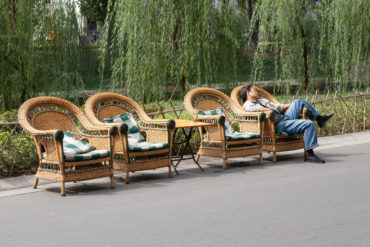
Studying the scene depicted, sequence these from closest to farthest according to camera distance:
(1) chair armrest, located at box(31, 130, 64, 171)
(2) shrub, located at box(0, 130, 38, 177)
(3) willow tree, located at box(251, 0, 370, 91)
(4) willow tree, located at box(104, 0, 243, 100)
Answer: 1. (1) chair armrest, located at box(31, 130, 64, 171)
2. (2) shrub, located at box(0, 130, 38, 177)
3. (4) willow tree, located at box(104, 0, 243, 100)
4. (3) willow tree, located at box(251, 0, 370, 91)

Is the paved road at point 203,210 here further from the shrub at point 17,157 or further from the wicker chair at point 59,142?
the shrub at point 17,157

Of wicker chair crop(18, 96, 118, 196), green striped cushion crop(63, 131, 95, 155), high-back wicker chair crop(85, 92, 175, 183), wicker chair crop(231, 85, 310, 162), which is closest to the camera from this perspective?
wicker chair crop(18, 96, 118, 196)

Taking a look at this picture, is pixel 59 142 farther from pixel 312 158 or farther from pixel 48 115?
pixel 312 158

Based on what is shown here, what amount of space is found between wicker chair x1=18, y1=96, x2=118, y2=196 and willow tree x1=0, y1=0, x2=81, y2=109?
4.33 m

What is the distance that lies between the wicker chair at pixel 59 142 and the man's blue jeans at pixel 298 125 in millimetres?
3107

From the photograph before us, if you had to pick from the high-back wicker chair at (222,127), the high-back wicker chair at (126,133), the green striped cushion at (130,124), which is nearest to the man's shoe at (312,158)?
the high-back wicker chair at (222,127)

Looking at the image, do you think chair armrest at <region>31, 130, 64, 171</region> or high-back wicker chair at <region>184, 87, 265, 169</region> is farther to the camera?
high-back wicker chair at <region>184, 87, 265, 169</region>

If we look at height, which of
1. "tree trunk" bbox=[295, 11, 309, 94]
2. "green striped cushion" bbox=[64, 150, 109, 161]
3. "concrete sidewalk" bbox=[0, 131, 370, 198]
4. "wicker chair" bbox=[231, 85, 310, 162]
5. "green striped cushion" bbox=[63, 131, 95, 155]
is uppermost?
"tree trunk" bbox=[295, 11, 309, 94]

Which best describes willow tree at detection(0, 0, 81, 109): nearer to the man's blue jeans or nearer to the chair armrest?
the chair armrest

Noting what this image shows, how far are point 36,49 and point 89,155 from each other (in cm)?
619

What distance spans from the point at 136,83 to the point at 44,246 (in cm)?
770

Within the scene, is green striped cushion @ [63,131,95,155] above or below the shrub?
above

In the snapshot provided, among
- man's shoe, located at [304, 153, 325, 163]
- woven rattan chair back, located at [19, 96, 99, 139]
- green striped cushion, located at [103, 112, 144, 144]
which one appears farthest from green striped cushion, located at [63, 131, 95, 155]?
Result: man's shoe, located at [304, 153, 325, 163]

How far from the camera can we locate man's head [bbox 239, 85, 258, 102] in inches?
401
